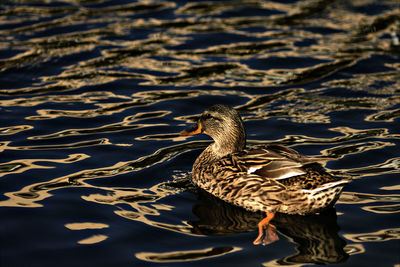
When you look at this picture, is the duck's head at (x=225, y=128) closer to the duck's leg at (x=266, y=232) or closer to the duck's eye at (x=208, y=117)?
the duck's eye at (x=208, y=117)

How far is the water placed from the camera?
6105 mm

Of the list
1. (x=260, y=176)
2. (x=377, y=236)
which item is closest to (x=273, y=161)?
(x=260, y=176)

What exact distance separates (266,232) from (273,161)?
845mm

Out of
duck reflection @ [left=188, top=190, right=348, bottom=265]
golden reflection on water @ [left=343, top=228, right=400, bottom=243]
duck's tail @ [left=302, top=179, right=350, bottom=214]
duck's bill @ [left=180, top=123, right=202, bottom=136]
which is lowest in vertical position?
golden reflection on water @ [left=343, top=228, right=400, bottom=243]

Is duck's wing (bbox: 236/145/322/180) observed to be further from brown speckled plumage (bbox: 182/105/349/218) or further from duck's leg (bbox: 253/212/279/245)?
duck's leg (bbox: 253/212/279/245)

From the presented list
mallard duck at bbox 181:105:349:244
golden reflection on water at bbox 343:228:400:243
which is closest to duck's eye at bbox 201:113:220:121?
mallard duck at bbox 181:105:349:244

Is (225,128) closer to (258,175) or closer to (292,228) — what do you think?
(258,175)

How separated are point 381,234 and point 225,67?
6.00 metres

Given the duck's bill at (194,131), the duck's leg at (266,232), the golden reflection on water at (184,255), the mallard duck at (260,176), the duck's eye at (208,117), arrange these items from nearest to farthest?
the golden reflection on water at (184,255), the duck's leg at (266,232), the mallard duck at (260,176), the duck's eye at (208,117), the duck's bill at (194,131)

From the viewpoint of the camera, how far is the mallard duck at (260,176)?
6.45 m

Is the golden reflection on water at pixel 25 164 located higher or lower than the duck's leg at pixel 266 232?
higher

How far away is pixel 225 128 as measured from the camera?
303 inches

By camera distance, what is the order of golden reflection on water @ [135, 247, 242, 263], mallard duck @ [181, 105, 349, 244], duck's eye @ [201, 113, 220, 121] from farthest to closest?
duck's eye @ [201, 113, 220, 121] < mallard duck @ [181, 105, 349, 244] < golden reflection on water @ [135, 247, 242, 263]

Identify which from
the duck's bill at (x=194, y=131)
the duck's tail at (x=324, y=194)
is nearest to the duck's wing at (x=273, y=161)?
the duck's tail at (x=324, y=194)
